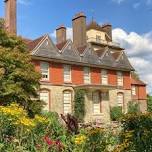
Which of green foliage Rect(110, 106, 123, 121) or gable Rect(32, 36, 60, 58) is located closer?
gable Rect(32, 36, 60, 58)

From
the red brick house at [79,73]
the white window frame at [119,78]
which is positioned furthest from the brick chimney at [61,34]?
the white window frame at [119,78]

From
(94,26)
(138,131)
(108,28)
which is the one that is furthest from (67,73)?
(108,28)

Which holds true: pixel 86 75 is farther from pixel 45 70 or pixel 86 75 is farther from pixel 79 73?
pixel 45 70

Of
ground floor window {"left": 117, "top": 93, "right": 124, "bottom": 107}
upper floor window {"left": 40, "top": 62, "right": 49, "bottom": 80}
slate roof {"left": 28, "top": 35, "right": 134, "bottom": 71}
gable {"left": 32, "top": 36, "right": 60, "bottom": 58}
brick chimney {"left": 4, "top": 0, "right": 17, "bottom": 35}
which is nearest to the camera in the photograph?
gable {"left": 32, "top": 36, "right": 60, "bottom": 58}

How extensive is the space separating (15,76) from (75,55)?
18.8m

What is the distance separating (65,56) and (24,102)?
17.6 metres

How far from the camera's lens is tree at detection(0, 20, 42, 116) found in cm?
2411

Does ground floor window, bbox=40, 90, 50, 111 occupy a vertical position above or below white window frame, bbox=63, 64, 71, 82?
→ below

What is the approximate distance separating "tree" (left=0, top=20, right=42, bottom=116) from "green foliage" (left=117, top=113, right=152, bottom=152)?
46.3 feet

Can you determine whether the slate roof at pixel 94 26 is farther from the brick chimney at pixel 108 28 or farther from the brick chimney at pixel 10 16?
the brick chimney at pixel 10 16

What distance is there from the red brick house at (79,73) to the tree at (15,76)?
940cm

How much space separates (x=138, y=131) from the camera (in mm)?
10016

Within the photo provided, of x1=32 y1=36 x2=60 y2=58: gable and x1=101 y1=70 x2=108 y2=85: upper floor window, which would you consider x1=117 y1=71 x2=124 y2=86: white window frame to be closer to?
x1=101 y1=70 x2=108 y2=85: upper floor window

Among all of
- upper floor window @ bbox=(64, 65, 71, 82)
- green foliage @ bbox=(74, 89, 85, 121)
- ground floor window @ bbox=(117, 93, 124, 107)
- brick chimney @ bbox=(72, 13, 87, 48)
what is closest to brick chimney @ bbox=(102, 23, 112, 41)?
brick chimney @ bbox=(72, 13, 87, 48)
